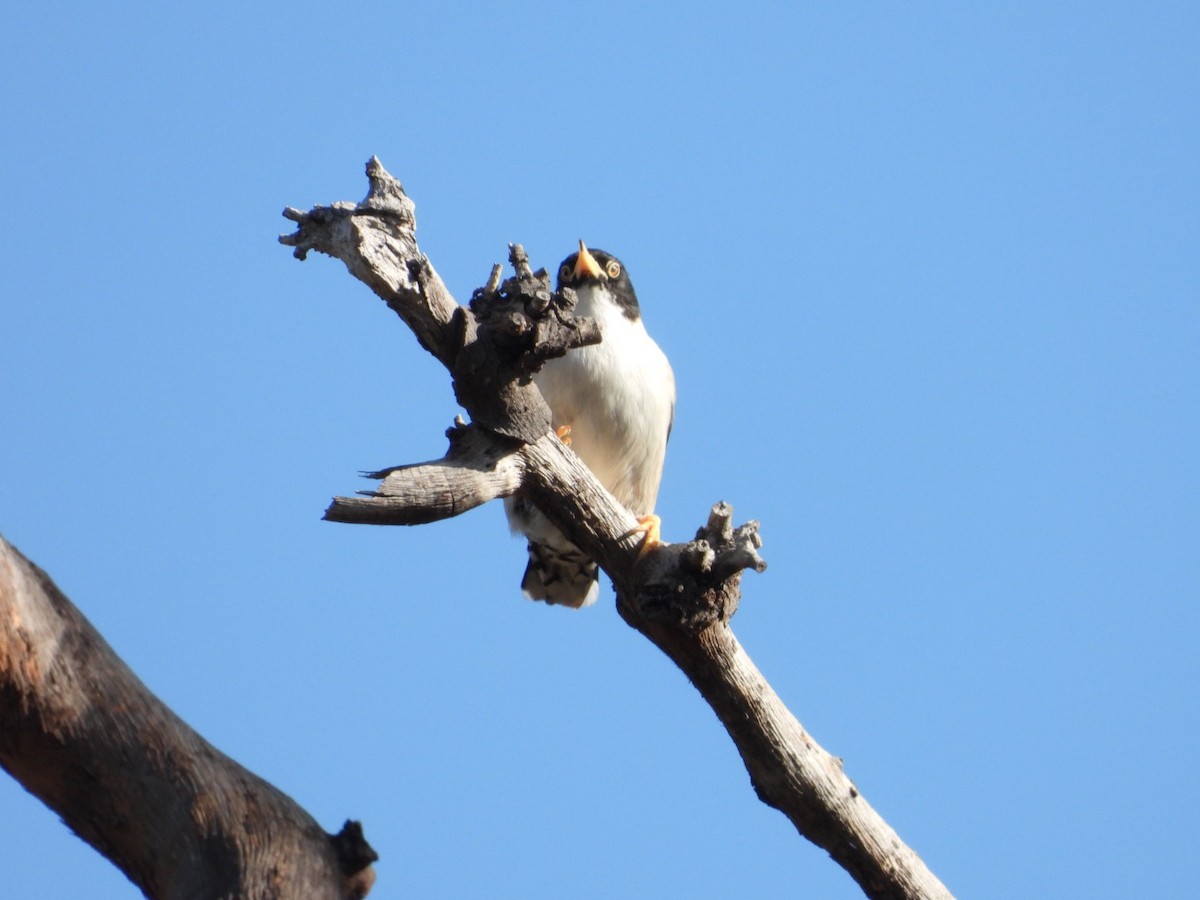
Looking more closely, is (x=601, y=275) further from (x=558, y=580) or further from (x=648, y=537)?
(x=648, y=537)

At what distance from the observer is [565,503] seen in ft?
15.4

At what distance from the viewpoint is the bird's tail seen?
283 inches

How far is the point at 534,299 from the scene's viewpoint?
168 inches

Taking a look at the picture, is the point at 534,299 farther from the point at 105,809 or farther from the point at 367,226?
the point at 105,809

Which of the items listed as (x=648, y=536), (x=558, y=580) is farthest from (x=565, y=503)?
(x=558, y=580)

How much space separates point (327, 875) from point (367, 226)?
195 centimetres

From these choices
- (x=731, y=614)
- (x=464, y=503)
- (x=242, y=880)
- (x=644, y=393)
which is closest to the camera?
(x=242, y=880)

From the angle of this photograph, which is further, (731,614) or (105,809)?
(731,614)

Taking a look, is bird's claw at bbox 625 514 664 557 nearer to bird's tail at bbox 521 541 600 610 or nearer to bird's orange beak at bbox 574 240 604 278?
bird's tail at bbox 521 541 600 610

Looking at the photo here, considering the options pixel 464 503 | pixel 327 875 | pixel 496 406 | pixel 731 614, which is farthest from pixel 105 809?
pixel 731 614

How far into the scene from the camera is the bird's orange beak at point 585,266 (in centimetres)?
750

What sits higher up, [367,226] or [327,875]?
[367,226]

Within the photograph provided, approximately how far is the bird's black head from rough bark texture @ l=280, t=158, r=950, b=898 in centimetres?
293

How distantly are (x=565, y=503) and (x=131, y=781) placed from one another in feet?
5.64
